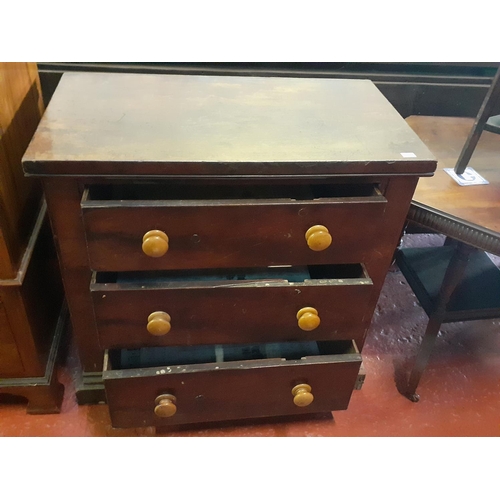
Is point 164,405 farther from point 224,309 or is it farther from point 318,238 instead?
point 318,238

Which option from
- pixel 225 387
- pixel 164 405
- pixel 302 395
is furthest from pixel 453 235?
pixel 164 405

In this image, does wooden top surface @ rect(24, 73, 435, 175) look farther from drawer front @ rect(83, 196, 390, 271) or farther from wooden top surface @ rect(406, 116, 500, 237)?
wooden top surface @ rect(406, 116, 500, 237)

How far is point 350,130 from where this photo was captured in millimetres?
851

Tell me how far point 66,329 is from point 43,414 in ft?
0.78

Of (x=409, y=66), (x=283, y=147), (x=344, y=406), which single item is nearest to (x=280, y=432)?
(x=344, y=406)

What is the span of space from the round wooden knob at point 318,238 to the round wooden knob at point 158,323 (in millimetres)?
288

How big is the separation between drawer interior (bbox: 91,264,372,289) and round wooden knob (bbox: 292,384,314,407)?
0.69 feet

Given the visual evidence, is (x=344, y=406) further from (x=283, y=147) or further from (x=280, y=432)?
(x=283, y=147)

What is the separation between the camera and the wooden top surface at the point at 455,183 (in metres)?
0.94

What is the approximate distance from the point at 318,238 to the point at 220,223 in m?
0.17

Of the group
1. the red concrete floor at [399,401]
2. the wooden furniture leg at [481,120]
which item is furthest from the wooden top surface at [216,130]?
the red concrete floor at [399,401]

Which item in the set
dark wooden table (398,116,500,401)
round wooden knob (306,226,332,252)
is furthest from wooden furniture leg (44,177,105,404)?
dark wooden table (398,116,500,401)

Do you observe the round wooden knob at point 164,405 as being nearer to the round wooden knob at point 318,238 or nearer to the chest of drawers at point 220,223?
the chest of drawers at point 220,223

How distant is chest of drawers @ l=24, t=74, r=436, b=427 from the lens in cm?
75
